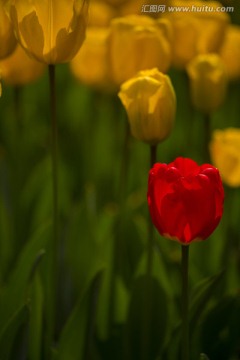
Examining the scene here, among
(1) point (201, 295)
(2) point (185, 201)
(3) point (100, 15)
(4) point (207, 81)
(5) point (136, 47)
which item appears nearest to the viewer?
(2) point (185, 201)

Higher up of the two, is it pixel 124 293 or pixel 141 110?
pixel 141 110

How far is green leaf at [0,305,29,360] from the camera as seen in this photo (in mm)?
900

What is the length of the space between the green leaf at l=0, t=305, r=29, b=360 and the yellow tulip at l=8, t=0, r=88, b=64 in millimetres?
290

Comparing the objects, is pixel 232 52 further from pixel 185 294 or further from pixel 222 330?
pixel 185 294

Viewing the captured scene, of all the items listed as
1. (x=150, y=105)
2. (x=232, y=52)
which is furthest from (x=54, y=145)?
(x=232, y=52)

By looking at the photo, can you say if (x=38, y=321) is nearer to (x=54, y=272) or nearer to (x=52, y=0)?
(x=54, y=272)

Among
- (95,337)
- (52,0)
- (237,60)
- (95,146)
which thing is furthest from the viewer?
(95,146)

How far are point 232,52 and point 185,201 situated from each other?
0.72 metres

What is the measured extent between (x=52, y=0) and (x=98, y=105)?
87 centimetres

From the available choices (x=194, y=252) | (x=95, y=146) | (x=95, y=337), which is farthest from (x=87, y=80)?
(x=95, y=337)

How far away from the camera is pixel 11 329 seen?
36.4 inches

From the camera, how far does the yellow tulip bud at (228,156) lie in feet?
3.91

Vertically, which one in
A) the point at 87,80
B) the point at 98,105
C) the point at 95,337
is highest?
the point at 87,80

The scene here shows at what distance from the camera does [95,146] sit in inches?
67.4
